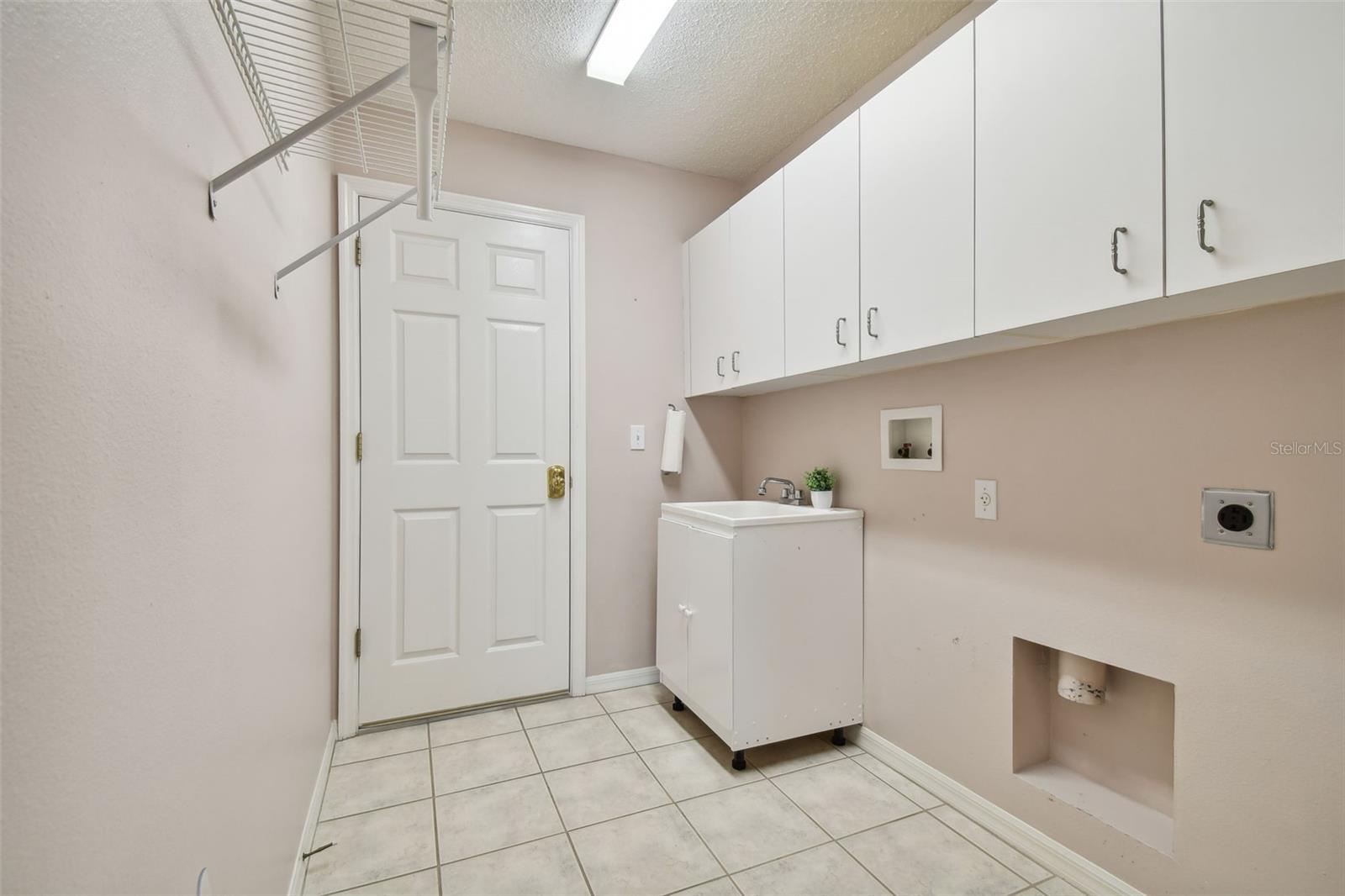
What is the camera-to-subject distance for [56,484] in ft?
1.63

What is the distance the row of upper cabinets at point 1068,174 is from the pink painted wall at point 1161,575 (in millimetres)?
306

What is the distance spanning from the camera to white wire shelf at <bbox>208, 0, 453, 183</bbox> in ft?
2.70

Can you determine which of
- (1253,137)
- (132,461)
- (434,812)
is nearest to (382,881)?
(434,812)

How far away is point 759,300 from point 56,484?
2060mm

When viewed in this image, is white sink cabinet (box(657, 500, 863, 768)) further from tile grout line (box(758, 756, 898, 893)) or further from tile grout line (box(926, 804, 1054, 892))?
tile grout line (box(926, 804, 1054, 892))

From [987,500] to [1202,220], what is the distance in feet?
2.93

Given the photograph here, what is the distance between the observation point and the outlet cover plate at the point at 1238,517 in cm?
115


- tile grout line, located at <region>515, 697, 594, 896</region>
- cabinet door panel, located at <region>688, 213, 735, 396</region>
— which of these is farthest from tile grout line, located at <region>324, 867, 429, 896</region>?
cabinet door panel, located at <region>688, 213, 735, 396</region>

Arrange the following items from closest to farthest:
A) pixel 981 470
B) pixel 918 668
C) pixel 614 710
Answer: pixel 981 470 < pixel 918 668 < pixel 614 710

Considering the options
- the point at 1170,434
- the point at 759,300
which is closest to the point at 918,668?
the point at 1170,434

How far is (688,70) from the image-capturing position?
83.5 inches

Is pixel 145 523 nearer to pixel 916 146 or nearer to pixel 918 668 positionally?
pixel 916 146

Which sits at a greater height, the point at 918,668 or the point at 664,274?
the point at 664,274

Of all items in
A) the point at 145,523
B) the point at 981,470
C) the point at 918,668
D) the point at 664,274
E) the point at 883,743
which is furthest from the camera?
the point at 664,274
